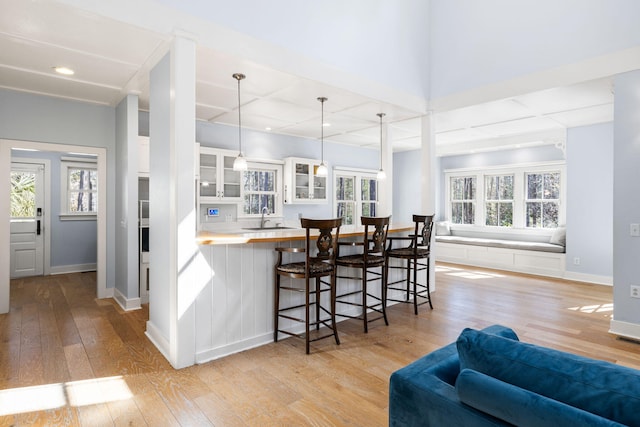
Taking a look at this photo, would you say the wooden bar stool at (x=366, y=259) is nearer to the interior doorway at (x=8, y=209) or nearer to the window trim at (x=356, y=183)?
the interior doorway at (x=8, y=209)

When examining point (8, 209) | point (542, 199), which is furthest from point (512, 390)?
point (542, 199)

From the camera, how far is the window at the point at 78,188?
6.52m

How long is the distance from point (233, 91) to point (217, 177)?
1.70 metres

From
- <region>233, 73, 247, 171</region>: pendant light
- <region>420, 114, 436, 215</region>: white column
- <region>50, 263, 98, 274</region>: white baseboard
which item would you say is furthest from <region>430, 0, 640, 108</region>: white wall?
<region>50, 263, 98, 274</region>: white baseboard

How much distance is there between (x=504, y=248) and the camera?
6.86 m

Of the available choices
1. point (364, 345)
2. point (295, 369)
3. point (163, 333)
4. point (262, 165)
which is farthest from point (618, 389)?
point (262, 165)

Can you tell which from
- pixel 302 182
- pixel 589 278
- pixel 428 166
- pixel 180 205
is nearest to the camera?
pixel 180 205

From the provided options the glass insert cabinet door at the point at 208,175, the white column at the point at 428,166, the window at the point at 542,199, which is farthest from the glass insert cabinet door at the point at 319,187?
the window at the point at 542,199

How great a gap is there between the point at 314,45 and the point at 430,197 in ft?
8.56

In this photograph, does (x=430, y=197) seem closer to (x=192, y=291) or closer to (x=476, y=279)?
(x=476, y=279)

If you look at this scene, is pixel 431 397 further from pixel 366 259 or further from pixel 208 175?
pixel 208 175

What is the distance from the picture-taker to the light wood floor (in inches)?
86.0

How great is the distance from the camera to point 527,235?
23.6 ft

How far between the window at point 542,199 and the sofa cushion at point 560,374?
687cm
